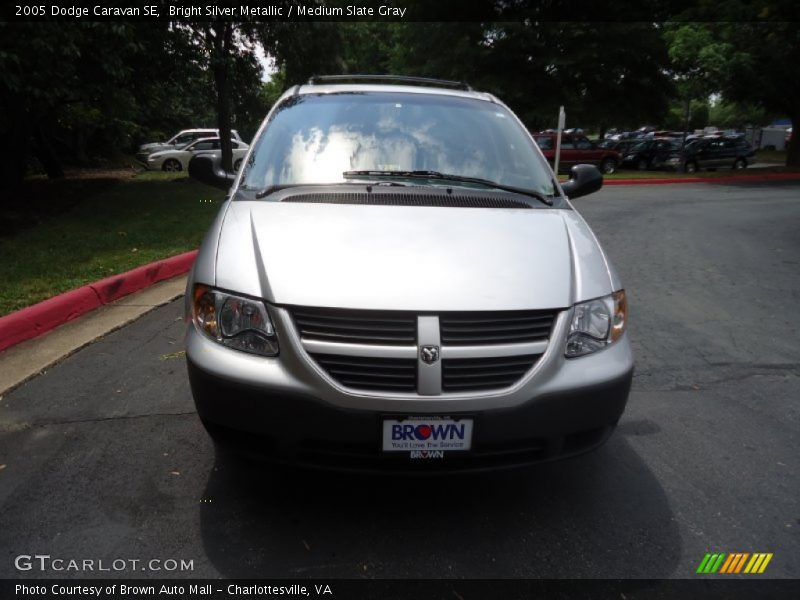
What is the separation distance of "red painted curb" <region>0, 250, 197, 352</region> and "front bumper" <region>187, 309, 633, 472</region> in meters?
2.76

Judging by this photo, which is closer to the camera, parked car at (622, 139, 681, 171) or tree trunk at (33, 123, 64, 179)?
tree trunk at (33, 123, 64, 179)

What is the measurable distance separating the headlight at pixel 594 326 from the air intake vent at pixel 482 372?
0.22 m

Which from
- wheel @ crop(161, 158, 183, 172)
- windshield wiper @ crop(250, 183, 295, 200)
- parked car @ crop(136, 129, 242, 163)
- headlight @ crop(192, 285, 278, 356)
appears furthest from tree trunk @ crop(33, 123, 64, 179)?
headlight @ crop(192, 285, 278, 356)

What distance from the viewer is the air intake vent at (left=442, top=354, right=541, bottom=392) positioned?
2270 mm

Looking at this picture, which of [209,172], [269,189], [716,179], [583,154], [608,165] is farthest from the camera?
[608,165]

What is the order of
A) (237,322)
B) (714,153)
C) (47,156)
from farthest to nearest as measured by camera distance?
(714,153) → (47,156) → (237,322)

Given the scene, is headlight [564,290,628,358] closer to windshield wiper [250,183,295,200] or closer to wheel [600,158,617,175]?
windshield wiper [250,183,295,200]

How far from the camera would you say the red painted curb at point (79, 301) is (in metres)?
4.47

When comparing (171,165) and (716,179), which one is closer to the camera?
(716,179)

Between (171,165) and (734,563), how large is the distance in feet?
76.9

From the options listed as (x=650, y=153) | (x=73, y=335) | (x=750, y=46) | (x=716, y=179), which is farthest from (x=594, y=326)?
(x=650, y=153)

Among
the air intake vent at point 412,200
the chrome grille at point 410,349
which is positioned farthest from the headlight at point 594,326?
the air intake vent at point 412,200

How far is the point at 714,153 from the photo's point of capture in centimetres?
2634

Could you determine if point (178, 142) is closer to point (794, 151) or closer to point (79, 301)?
point (79, 301)
